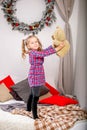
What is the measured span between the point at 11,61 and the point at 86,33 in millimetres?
1332

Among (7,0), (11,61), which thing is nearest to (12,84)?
(11,61)

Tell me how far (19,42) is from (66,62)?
2.07ft

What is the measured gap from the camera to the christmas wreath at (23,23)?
10.2 ft

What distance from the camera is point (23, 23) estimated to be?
316 cm

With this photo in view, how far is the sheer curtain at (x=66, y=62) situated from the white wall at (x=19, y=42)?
0.07 meters

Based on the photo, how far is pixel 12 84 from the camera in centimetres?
323

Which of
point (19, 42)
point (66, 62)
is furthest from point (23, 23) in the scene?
point (66, 62)

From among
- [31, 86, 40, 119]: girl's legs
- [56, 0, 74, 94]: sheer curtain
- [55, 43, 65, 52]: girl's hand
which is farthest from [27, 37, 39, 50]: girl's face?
[56, 0, 74, 94]: sheer curtain

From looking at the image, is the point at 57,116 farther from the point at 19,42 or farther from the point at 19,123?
the point at 19,42

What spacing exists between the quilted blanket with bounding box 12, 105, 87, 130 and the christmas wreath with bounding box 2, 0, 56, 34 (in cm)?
101

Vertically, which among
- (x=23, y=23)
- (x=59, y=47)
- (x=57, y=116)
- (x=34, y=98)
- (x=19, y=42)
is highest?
(x=23, y=23)

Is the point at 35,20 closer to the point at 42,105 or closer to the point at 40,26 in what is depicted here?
the point at 40,26

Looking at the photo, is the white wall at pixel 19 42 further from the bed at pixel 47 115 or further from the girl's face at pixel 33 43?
the girl's face at pixel 33 43

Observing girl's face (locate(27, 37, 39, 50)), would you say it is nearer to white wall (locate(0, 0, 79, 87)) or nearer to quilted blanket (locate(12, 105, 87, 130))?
quilted blanket (locate(12, 105, 87, 130))
